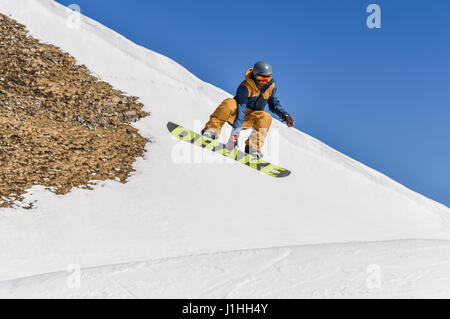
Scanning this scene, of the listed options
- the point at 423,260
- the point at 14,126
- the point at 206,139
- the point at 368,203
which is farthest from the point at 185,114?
the point at 423,260

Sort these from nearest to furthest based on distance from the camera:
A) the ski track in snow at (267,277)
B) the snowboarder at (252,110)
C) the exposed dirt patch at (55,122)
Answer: the ski track in snow at (267,277)
the snowboarder at (252,110)
the exposed dirt patch at (55,122)

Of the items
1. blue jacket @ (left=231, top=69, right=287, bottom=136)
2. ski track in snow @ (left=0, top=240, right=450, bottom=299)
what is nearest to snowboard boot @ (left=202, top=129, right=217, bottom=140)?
blue jacket @ (left=231, top=69, right=287, bottom=136)

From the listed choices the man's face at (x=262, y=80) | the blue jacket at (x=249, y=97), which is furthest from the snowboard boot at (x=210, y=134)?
the man's face at (x=262, y=80)

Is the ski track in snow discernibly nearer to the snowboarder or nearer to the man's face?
the snowboarder

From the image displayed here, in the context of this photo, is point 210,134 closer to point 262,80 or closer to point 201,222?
point 262,80

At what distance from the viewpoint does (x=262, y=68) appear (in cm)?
681

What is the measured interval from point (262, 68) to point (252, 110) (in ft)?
2.90

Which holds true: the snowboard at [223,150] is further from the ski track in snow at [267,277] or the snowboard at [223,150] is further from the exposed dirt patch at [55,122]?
the exposed dirt patch at [55,122]

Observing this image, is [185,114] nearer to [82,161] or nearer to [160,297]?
[82,161]

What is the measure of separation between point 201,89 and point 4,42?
7.53 meters

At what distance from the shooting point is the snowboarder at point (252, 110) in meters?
7.09

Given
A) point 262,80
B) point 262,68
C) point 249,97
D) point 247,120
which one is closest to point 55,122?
point 247,120

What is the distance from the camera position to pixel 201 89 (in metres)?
18.5

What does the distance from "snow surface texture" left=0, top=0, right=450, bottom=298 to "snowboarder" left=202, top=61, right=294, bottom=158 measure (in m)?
1.92
